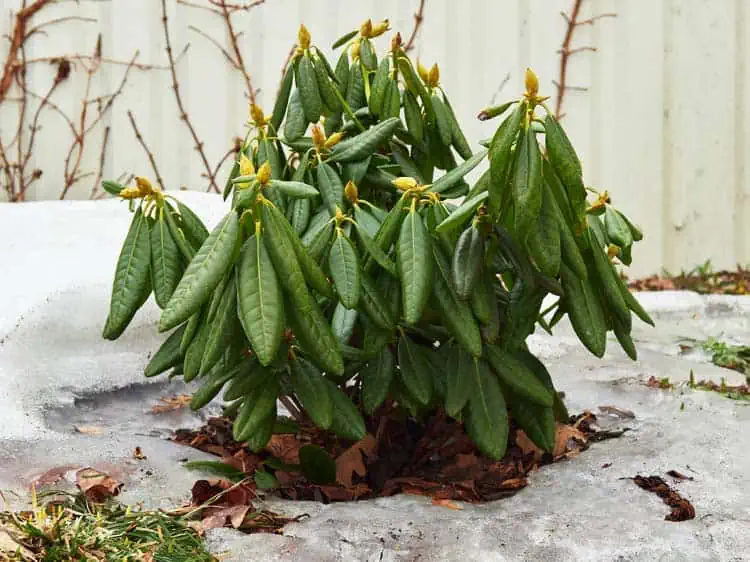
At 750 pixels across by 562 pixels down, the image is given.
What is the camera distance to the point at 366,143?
1663mm

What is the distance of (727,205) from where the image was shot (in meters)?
3.92

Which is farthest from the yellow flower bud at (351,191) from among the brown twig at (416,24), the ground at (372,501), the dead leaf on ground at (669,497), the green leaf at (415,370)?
the brown twig at (416,24)

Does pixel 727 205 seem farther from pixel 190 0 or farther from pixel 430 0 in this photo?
pixel 190 0

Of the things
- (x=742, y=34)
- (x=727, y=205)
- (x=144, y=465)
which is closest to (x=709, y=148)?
(x=727, y=205)

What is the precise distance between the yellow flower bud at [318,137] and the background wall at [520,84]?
6.76 feet

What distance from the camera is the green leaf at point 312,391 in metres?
1.53

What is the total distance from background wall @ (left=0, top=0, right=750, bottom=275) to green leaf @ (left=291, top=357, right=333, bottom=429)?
2251 millimetres

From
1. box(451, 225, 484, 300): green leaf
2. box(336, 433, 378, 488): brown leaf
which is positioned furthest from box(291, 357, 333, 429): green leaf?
box(451, 225, 484, 300): green leaf

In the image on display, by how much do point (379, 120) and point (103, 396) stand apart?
92 cm

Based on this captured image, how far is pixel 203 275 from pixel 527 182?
48 centimetres

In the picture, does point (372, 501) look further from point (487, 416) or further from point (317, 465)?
point (487, 416)

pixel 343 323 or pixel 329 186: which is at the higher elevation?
pixel 329 186

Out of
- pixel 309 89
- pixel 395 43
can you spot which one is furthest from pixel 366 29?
pixel 309 89

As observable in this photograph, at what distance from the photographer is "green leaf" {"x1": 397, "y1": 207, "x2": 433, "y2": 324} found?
55.3 inches
